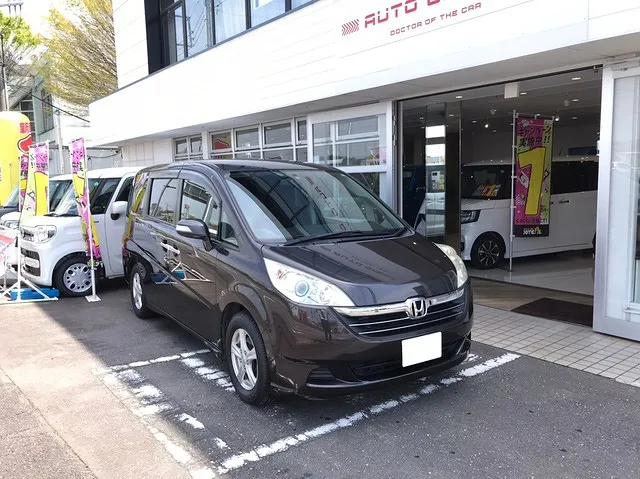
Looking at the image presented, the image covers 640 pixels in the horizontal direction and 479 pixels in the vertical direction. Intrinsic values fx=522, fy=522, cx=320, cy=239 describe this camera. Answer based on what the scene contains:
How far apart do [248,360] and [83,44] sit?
23990mm

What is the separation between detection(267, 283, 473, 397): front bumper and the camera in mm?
3164

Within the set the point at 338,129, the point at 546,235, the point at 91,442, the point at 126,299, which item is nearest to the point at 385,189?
the point at 338,129

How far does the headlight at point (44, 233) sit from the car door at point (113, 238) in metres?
0.74

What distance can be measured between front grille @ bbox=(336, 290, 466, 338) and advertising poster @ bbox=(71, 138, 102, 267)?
16.4 ft

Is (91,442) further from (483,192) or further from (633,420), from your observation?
(483,192)

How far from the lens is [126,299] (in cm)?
723

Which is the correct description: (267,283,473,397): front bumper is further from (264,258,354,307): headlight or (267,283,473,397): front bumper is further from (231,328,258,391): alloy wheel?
(231,328,258,391): alloy wheel

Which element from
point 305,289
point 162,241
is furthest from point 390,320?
point 162,241

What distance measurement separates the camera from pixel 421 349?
3348 millimetres

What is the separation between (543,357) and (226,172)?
3.20m

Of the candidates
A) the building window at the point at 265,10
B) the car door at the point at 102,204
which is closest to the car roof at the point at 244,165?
the car door at the point at 102,204

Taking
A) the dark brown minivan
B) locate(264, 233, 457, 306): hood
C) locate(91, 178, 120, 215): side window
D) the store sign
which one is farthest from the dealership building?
locate(91, 178, 120, 215): side window

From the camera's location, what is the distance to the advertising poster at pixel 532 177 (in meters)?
8.49

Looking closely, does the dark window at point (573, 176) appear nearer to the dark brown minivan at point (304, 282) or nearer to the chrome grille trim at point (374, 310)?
the dark brown minivan at point (304, 282)
